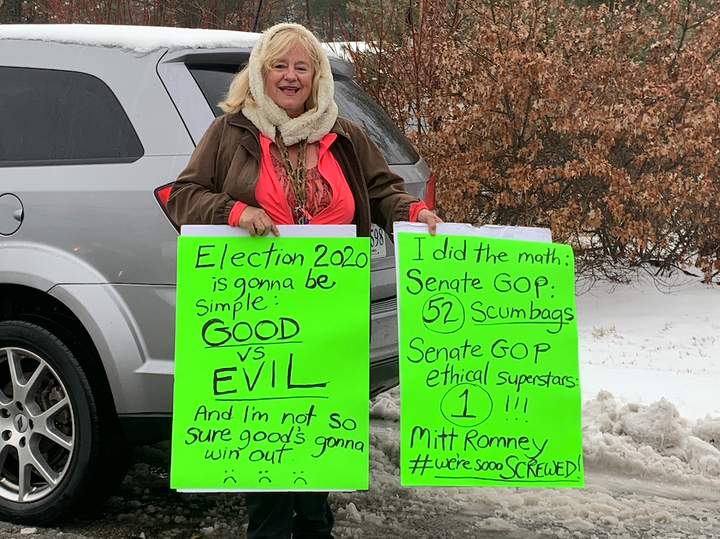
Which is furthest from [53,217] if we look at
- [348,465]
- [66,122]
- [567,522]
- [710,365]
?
[710,365]

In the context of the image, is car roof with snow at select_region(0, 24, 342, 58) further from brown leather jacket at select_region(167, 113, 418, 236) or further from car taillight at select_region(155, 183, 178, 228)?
brown leather jacket at select_region(167, 113, 418, 236)

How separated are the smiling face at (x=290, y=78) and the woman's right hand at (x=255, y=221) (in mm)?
368

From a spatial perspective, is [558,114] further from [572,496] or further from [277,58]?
[277,58]

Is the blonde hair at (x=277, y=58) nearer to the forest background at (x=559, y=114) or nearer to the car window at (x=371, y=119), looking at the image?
the car window at (x=371, y=119)

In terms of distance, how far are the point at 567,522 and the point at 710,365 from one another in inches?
117

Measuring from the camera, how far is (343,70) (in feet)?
12.8

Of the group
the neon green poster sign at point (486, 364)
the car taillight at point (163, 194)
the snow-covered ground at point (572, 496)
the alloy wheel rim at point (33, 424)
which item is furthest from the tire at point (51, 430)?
the neon green poster sign at point (486, 364)

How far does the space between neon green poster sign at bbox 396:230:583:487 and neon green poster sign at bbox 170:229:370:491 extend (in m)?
A: 0.18

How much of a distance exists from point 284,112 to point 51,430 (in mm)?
1567

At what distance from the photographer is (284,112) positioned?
2768 mm

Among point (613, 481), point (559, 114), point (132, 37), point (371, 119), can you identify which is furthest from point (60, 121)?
point (559, 114)

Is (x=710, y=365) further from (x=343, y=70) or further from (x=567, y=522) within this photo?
(x=343, y=70)

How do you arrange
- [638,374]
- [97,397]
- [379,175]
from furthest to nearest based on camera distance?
[638,374], [97,397], [379,175]

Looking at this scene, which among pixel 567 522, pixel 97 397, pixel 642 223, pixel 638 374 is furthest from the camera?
pixel 642 223
